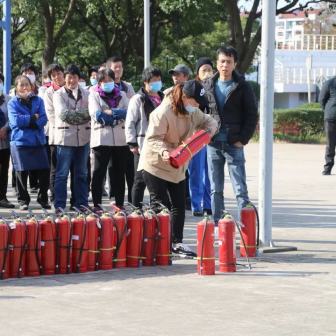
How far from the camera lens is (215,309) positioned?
23.0ft

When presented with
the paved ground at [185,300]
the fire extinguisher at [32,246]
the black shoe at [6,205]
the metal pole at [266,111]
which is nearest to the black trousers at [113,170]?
the black shoe at [6,205]

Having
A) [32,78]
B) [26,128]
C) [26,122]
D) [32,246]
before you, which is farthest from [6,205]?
[32,246]

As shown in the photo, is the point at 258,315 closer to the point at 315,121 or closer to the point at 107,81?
the point at 107,81

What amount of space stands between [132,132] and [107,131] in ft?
2.19

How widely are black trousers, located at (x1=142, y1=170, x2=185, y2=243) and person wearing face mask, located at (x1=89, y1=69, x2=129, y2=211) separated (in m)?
2.40

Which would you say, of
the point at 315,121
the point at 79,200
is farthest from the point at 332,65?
the point at 79,200

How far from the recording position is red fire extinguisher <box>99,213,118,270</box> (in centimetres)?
859

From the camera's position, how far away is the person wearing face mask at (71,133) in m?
12.0

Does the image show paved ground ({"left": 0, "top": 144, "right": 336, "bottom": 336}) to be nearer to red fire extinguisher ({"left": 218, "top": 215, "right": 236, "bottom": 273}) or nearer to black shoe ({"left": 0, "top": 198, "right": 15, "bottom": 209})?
red fire extinguisher ({"left": 218, "top": 215, "right": 236, "bottom": 273})

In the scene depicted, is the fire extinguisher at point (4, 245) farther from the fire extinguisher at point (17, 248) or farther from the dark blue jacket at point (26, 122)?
the dark blue jacket at point (26, 122)

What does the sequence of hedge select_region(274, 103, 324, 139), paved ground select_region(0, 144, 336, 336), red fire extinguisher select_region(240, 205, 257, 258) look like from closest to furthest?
paved ground select_region(0, 144, 336, 336) < red fire extinguisher select_region(240, 205, 257, 258) < hedge select_region(274, 103, 324, 139)

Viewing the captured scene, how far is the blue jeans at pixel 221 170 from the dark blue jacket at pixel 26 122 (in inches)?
118

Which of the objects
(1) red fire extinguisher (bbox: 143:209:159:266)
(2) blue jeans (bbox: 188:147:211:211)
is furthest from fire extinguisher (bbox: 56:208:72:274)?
(2) blue jeans (bbox: 188:147:211:211)

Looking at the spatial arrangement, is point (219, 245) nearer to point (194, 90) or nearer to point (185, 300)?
point (185, 300)
